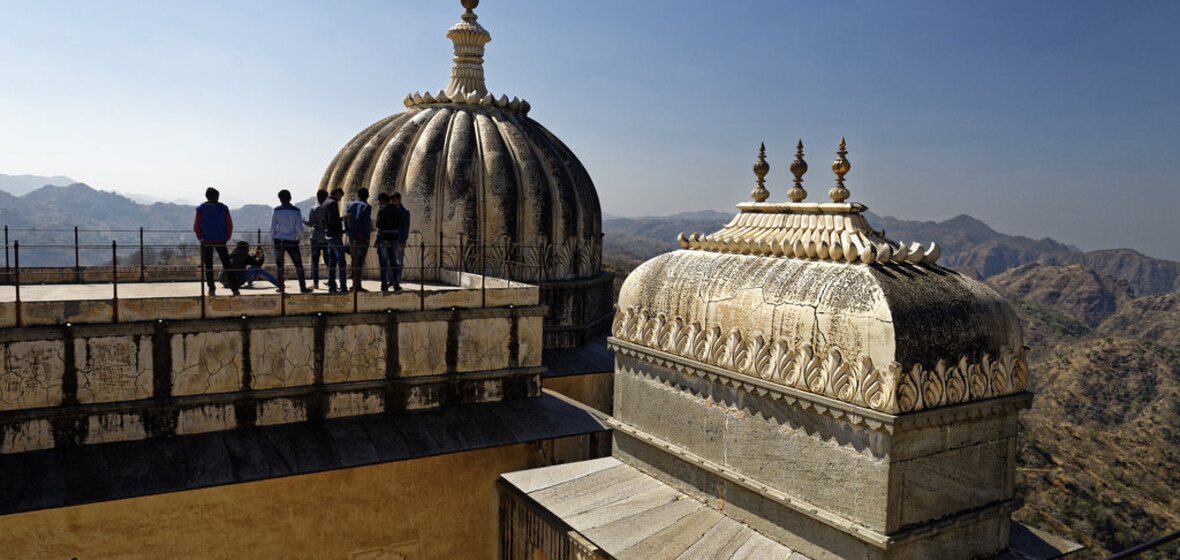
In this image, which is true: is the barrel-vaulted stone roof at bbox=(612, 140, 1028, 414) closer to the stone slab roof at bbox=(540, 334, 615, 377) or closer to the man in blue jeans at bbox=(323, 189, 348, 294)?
the man in blue jeans at bbox=(323, 189, 348, 294)

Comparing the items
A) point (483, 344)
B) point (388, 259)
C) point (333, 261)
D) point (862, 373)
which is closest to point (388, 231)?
point (388, 259)

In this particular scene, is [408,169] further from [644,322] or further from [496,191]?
[644,322]

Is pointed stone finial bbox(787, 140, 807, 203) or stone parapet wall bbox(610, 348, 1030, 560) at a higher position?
pointed stone finial bbox(787, 140, 807, 203)

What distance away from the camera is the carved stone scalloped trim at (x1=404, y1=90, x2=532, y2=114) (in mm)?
18016

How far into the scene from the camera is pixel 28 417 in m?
9.15

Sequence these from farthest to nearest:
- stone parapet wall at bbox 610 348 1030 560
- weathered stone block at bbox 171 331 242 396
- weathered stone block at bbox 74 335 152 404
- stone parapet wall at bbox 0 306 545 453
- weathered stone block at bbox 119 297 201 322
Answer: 1. weathered stone block at bbox 171 331 242 396
2. weathered stone block at bbox 119 297 201 322
3. weathered stone block at bbox 74 335 152 404
4. stone parapet wall at bbox 0 306 545 453
5. stone parapet wall at bbox 610 348 1030 560

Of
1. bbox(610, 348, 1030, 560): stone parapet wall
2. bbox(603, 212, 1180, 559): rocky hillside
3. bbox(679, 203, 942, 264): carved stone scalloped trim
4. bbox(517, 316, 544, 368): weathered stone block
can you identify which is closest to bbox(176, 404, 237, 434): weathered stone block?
bbox(517, 316, 544, 368): weathered stone block

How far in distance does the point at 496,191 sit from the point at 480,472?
22.1 ft

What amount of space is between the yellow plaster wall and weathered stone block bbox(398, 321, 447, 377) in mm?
1463

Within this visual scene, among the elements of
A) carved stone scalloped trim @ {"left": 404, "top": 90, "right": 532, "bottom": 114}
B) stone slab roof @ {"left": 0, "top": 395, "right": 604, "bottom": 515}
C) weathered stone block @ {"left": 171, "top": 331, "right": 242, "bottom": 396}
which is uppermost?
carved stone scalloped trim @ {"left": 404, "top": 90, "right": 532, "bottom": 114}

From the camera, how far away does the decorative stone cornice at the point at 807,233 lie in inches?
311

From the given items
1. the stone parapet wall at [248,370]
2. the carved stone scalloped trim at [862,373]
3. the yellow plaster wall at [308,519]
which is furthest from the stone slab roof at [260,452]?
the carved stone scalloped trim at [862,373]

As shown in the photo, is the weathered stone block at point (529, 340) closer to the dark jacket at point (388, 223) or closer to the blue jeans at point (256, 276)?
the dark jacket at point (388, 223)

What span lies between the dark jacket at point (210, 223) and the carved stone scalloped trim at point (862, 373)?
24.3ft
